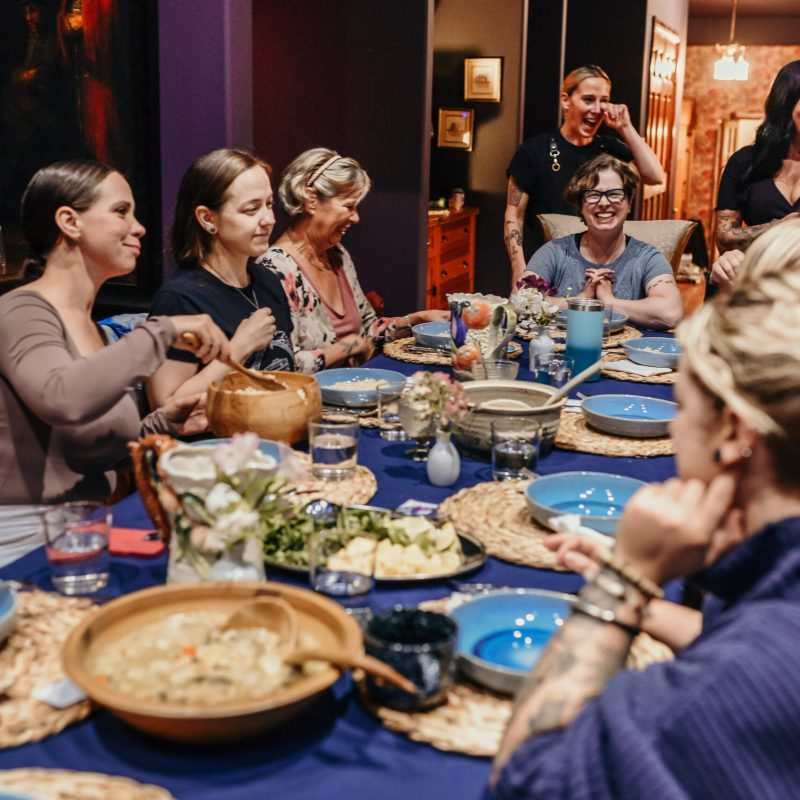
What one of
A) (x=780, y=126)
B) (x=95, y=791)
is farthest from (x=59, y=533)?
(x=780, y=126)

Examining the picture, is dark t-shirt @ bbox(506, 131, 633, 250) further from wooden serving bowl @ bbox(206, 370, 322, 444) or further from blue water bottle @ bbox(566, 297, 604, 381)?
wooden serving bowl @ bbox(206, 370, 322, 444)

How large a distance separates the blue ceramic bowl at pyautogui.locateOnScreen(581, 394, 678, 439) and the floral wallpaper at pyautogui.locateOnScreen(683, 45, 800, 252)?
39.9ft

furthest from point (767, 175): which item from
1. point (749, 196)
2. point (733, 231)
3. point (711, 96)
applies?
point (711, 96)

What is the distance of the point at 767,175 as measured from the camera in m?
3.92

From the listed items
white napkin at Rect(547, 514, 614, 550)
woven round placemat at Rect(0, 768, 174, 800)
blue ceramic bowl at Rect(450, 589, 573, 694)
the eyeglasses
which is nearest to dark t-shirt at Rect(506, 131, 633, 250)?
the eyeglasses

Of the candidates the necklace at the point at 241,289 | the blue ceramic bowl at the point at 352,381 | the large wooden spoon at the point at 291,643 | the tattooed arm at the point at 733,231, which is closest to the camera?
the large wooden spoon at the point at 291,643

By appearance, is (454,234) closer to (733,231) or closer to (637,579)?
(733,231)

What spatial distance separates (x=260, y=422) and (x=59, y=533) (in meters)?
0.59

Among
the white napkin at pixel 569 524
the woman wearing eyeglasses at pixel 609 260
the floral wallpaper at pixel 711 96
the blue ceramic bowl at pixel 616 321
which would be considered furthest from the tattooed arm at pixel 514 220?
the floral wallpaper at pixel 711 96

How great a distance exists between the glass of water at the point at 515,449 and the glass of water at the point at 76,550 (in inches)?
30.2

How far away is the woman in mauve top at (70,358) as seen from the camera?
1780 mm

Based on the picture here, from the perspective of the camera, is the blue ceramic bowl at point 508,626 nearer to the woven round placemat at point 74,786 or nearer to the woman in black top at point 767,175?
the woven round placemat at point 74,786

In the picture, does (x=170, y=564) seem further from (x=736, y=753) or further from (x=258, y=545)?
(x=736, y=753)

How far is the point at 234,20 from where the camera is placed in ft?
11.4
